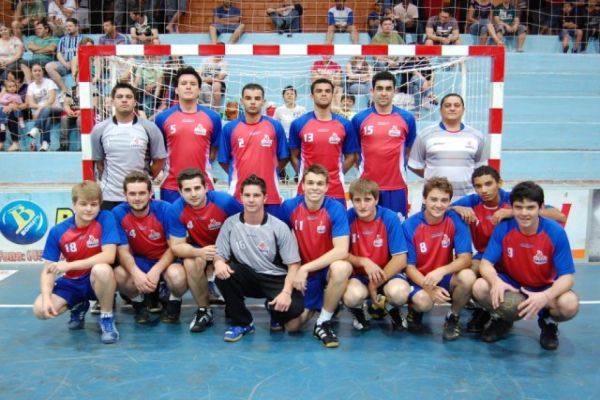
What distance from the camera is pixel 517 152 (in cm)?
909

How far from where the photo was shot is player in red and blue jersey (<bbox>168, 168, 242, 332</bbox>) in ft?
14.2

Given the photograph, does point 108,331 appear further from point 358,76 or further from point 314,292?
point 358,76

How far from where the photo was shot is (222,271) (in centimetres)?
412

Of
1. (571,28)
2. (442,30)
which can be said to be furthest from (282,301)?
(571,28)

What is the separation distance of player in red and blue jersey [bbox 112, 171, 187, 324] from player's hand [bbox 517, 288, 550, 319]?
2.33 meters

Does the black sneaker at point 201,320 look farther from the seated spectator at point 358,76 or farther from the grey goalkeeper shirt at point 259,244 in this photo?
the seated spectator at point 358,76

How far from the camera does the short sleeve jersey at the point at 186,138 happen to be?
492 cm

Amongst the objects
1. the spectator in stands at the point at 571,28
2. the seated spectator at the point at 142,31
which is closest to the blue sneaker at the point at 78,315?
the seated spectator at the point at 142,31

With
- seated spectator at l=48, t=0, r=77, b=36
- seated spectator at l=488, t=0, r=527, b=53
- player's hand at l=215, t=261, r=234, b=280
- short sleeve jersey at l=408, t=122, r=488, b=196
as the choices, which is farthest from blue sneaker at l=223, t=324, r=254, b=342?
seated spectator at l=488, t=0, r=527, b=53

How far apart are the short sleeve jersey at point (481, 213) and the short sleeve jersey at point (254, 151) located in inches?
57.3

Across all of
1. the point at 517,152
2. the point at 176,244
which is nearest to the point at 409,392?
the point at 176,244

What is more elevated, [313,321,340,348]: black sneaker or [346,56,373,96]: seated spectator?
[346,56,373,96]: seated spectator

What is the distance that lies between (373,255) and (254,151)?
1.29 meters

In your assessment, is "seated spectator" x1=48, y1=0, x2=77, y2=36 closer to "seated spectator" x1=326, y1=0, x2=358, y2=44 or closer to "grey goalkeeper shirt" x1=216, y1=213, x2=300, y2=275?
"seated spectator" x1=326, y1=0, x2=358, y2=44
